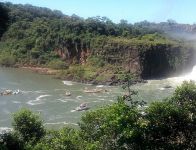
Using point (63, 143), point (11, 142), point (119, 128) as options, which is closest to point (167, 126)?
point (119, 128)

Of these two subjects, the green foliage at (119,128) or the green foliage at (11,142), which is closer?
the green foliage at (119,128)

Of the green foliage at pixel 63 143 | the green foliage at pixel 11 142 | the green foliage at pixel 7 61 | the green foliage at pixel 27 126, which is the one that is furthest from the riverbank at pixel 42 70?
the green foliage at pixel 63 143

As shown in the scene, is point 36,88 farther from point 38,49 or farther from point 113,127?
point 113,127

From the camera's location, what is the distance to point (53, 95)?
57.7 metres

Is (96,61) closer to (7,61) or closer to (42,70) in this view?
(42,70)

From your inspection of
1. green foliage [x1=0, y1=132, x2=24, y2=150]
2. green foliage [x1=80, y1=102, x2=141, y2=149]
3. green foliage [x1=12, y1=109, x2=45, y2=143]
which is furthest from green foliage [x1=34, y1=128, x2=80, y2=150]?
green foliage [x1=12, y1=109, x2=45, y2=143]

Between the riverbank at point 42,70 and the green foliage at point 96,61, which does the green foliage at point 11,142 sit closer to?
the riverbank at point 42,70

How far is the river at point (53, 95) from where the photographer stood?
4534 cm

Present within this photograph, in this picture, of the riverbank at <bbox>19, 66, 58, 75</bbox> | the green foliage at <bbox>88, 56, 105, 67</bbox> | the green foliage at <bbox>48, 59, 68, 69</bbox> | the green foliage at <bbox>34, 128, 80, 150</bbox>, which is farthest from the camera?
the green foliage at <bbox>48, 59, 68, 69</bbox>

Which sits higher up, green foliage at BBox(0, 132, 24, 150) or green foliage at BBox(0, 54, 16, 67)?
green foliage at BBox(0, 54, 16, 67)

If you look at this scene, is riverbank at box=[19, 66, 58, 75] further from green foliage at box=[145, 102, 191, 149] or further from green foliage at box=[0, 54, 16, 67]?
green foliage at box=[145, 102, 191, 149]

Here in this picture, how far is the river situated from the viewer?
149 feet

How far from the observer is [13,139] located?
86.2ft

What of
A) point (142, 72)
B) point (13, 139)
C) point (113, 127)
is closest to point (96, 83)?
point (142, 72)
